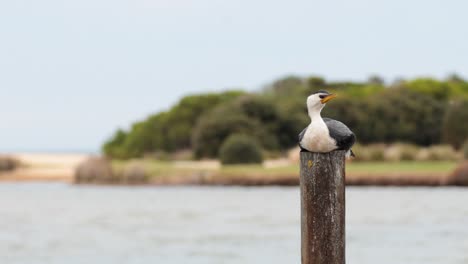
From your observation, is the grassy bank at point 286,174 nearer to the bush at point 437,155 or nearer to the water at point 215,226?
the bush at point 437,155

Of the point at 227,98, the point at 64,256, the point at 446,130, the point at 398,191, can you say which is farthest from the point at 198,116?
the point at 64,256

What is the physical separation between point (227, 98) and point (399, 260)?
49.6m

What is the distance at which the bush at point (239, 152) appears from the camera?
46.2 meters

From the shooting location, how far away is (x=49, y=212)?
103ft

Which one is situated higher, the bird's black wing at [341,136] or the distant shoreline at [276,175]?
the distant shoreline at [276,175]

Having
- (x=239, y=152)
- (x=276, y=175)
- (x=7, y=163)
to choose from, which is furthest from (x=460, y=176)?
(x=7, y=163)

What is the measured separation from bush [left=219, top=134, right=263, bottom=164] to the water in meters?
7.11

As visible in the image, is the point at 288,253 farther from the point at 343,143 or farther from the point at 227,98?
the point at 227,98

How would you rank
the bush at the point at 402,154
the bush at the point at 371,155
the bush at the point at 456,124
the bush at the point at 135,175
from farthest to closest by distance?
the bush at the point at 456,124
the bush at the point at 371,155
the bush at the point at 402,154
the bush at the point at 135,175

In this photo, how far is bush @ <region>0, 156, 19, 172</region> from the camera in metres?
51.8

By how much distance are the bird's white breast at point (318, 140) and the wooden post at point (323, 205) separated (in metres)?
0.06

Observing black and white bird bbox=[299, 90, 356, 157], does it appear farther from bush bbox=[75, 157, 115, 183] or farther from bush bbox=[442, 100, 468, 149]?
bush bbox=[442, 100, 468, 149]

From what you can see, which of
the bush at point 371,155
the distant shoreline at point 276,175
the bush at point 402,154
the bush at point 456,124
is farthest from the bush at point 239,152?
the bush at point 456,124

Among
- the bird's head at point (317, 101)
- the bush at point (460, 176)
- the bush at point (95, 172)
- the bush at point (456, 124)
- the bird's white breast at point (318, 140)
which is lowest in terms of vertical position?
the bird's white breast at point (318, 140)
